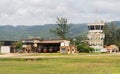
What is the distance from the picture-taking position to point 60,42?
5689 inches

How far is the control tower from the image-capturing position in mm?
161375

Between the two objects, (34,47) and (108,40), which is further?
(108,40)

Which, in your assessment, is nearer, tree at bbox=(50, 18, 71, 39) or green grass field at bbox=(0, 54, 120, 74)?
green grass field at bbox=(0, 54, 120, 74)

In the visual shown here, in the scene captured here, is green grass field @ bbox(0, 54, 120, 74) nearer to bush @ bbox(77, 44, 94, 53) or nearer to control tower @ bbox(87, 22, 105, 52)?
bush @ bbox(77, 44, 94, 53)

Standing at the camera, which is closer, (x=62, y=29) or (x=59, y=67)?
(x=59, y=67)

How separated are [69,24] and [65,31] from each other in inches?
174

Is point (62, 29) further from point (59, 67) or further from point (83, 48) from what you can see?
point (59, 67)

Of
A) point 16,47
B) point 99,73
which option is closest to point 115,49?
point 16,47

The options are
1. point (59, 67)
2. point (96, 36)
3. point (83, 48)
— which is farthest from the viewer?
point (96, 36)

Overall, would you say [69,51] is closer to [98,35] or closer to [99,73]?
[98,35]

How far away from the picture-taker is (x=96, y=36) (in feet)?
538

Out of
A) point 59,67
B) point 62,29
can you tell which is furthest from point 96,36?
point 59,67

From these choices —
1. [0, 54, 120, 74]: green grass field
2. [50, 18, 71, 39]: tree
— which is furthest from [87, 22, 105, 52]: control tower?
[0, 54, 120, 74]: green grass field

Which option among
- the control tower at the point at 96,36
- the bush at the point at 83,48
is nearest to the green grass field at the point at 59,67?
the bush at the point at 83,48
